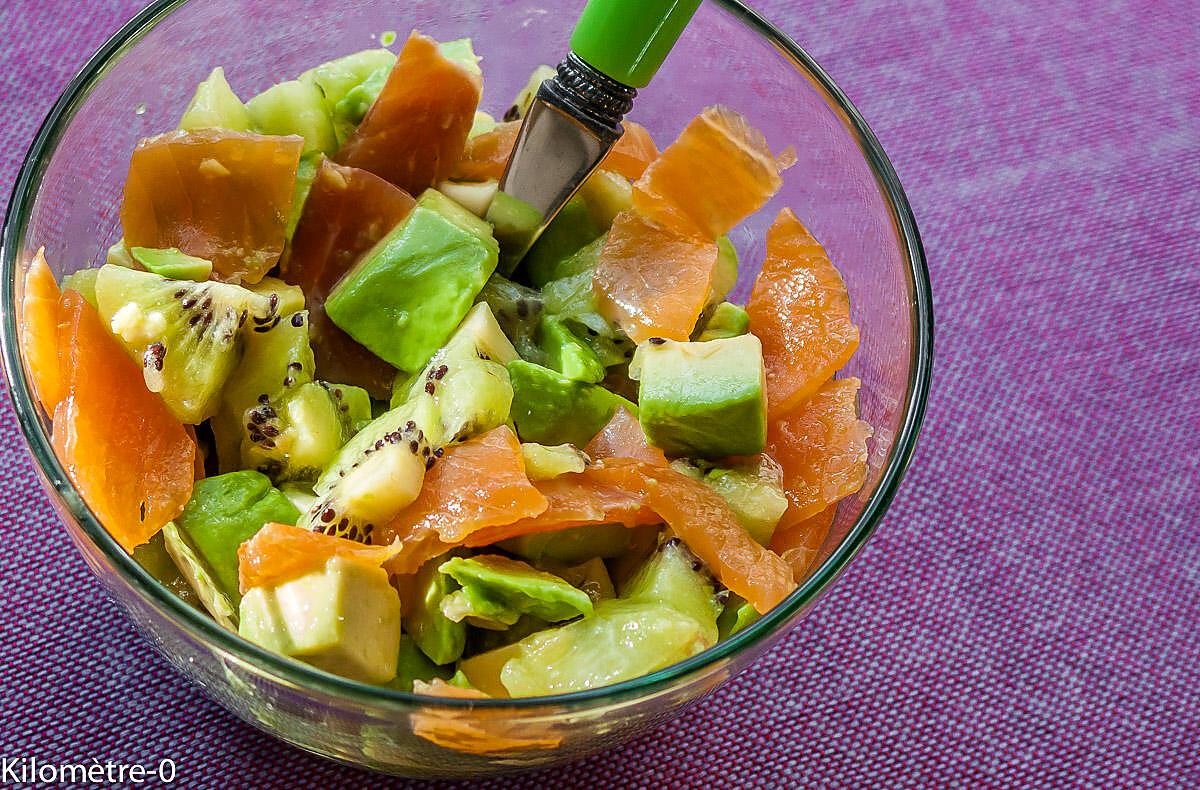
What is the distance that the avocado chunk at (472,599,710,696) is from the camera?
4.05 feet

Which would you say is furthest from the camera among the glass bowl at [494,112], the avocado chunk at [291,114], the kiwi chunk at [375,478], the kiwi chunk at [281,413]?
the avocado chunk at [291,114]

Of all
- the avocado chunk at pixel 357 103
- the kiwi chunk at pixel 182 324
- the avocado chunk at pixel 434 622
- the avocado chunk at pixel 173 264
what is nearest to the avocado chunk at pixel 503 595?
the avocado chunk at pixel 434 622

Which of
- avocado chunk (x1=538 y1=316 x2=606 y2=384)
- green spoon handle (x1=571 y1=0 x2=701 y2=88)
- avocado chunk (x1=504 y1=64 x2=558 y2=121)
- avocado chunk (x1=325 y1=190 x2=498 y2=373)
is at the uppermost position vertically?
green spoon handle (x1=571 y1=0 x2=701 y2=88)

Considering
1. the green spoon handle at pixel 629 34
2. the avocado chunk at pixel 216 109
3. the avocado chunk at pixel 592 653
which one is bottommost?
the avocado chunk at pixel 592 653

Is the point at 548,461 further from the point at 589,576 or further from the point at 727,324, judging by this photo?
the point at 727,324

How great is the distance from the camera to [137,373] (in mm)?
Answer: 1354

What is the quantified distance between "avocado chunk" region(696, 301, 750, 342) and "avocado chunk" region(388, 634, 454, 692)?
22.3 inches

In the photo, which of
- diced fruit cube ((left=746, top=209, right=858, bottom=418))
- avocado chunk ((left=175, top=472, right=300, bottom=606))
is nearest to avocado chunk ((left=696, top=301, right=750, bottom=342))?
diced fruit cube ((left=746, top=209, right=858, bottom=418))

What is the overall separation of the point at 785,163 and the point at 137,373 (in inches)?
37.9

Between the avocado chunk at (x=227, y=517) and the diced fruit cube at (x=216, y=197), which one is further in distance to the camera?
the diced fruit cube at (x=216, y=197)

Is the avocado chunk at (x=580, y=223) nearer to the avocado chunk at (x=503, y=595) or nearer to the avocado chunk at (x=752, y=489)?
the avocado chunk at (x=752, y=489)

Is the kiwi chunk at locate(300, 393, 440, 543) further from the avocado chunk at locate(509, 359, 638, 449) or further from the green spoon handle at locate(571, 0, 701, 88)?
the green spoon handle at locate(571, 0, 701, 88)

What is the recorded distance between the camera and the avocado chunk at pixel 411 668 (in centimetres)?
129

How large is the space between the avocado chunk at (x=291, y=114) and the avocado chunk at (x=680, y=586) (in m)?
0.76
